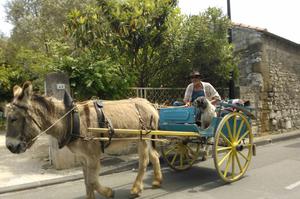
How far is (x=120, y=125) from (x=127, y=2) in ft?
16.0

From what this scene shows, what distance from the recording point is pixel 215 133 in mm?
6082

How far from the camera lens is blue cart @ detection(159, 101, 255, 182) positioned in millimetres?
6109

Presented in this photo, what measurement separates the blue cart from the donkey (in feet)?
1.50

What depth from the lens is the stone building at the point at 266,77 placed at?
13492mm

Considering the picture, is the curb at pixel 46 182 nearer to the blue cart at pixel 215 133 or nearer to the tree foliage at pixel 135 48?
the blue cart at pixel 215 133

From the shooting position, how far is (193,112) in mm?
6242

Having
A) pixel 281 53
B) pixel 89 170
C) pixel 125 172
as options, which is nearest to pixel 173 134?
pixel 89 170

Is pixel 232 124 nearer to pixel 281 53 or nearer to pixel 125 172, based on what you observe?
pixel 125 172

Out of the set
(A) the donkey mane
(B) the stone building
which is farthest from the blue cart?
(B) the stone building

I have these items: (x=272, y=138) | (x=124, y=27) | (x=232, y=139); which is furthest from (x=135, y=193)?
(x=272, y=138)

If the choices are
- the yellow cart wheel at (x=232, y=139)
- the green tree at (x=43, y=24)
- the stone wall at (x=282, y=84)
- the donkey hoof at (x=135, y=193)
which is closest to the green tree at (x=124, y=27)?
the yellow cart wheel at (x=232, y=139)

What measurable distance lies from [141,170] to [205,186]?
1267 millimetres

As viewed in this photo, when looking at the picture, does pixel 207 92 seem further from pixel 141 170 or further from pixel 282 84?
pixel 282 84

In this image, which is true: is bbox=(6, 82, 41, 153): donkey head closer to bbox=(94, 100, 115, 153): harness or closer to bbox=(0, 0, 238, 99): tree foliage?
bbox=(94, 100, 115, 153): harness
